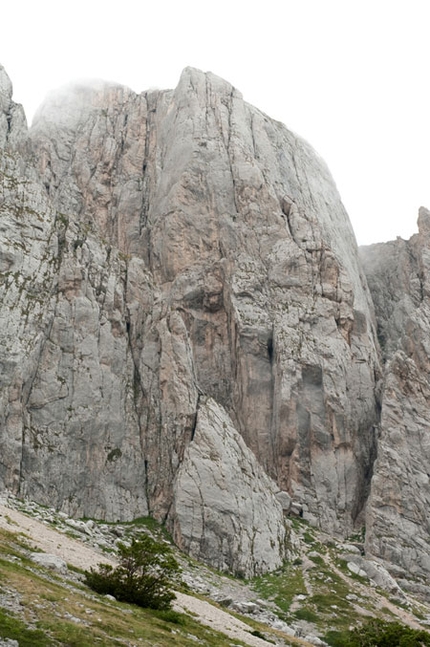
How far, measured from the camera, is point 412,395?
8075cm

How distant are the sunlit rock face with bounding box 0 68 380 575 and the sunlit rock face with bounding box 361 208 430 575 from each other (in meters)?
5.29

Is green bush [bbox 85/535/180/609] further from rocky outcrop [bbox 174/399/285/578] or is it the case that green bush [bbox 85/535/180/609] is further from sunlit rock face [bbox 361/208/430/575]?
sunlit rock face [bbox 361/208/430/575]

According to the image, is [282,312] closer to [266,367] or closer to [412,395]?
[266,367]

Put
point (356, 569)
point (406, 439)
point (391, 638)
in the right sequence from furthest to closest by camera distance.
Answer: point (406, 439), point (356, 569), point (391, 638)

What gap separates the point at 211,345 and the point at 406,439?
31.2 meters

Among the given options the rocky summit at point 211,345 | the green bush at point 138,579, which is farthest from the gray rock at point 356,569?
the green bush at point 138,579

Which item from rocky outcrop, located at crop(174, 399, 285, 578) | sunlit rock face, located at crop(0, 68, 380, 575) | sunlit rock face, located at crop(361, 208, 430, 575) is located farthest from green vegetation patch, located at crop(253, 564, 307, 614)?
sunlit rock face, located at crop(361, 208, 430, 575)

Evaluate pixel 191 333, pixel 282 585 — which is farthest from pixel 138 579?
pixel 191 333

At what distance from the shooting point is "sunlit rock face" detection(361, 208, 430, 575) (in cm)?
6650

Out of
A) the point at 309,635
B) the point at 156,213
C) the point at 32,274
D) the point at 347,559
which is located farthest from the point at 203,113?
the point at 309,635

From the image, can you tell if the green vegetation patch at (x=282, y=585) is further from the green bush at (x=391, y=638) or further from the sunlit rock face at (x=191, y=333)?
the green bush at (x=391, y=638)

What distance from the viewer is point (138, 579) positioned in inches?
1093

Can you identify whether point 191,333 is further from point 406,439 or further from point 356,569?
point 356,569

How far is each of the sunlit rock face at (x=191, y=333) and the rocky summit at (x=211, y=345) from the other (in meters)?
0.26
